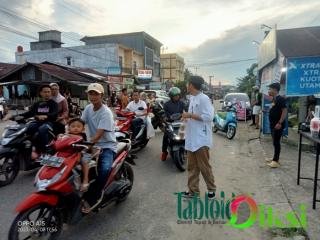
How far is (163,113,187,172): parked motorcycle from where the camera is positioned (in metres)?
6.25

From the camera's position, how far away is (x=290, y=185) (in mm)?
5316

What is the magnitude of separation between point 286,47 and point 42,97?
672 centimetres

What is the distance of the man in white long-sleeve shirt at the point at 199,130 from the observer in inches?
178

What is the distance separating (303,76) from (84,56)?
3628 centimetres

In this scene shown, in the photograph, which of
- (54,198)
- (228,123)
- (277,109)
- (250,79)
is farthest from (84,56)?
(54,198)

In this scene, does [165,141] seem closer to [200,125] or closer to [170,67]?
[200,125]

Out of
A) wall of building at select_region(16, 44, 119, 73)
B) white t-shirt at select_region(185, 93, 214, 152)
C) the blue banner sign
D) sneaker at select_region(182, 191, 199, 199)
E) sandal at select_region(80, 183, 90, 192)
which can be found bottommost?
sneaker at select_region(182, 191, 199, 199)

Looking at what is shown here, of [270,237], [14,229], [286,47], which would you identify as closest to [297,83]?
[286,47]

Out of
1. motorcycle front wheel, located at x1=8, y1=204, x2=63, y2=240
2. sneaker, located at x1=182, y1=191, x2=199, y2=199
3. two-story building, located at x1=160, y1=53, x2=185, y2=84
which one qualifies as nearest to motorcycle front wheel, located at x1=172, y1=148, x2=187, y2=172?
sneaker, located at x1=182, y1=191, x2=199, y2=199

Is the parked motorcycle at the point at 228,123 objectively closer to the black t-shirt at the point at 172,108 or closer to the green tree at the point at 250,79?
the black t-shirt at the point at 172,108

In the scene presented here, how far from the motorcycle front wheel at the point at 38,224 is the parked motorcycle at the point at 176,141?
3.19 metres

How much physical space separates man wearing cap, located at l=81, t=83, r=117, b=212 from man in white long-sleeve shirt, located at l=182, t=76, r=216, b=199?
1.18m

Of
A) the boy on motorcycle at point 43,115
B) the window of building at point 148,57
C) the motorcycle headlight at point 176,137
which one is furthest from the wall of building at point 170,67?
the boy on motorcycle at point 43,115

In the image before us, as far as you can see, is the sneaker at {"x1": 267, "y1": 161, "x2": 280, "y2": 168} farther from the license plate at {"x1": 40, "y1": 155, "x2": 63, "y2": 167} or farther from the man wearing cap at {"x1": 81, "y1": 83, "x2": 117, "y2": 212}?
the license plate at {"x1": 40, "y1": 155, "x2": 63, "y2": 167}
